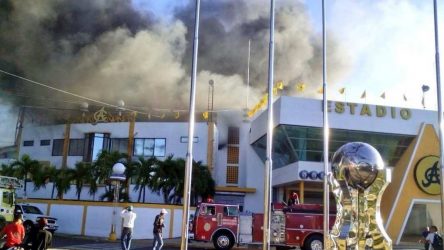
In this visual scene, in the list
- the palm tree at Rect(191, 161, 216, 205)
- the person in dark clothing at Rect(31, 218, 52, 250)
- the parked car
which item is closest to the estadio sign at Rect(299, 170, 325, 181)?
the palm tree at Rect(191, 161, 216, 205)

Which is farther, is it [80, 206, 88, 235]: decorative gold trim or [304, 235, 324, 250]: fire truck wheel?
[80, 206, 88, 235]: decorative gold trim

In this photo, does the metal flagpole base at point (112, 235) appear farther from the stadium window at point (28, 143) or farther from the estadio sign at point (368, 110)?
the stadium window at point (28, 143)

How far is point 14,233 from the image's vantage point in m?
9.48

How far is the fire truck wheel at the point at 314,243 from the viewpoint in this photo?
681 inches

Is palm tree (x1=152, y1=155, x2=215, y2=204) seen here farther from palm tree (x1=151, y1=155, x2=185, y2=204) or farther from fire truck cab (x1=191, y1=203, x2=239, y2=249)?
fire truck cab (x1=191, y1=203, x2=239, y2=249)

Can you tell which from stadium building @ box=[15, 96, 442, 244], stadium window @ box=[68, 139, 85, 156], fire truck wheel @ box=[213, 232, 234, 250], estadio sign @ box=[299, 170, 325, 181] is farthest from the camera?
stadium window @ box=[68, 139, 85, 156]

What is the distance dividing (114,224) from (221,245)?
5912 mm

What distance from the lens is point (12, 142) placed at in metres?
42.8

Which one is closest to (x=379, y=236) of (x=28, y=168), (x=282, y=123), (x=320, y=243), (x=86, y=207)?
(x=320, y=243)

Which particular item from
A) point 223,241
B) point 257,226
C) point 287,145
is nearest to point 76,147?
point 287,145

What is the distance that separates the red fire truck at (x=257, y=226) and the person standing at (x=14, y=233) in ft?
29.4

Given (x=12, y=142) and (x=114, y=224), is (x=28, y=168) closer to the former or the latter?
(x=12, y=142)

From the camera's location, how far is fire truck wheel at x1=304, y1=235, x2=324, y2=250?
17.3m

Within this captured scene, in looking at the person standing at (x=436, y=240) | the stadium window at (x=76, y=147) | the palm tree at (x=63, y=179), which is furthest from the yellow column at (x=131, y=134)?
the person standing at (x=436, y=240)
